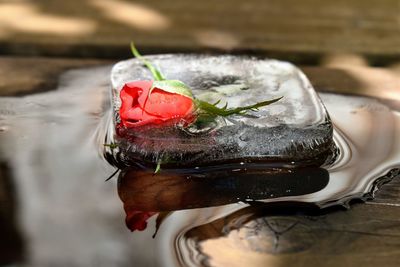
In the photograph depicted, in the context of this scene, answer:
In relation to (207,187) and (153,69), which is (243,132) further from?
(153,69)

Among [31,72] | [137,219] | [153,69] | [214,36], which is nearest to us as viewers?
[137,219]

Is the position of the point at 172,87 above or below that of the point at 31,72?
above

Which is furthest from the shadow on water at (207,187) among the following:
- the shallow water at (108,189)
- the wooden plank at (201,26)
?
the wooden plank at (201,26)

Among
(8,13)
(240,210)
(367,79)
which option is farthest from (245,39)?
(240,210)

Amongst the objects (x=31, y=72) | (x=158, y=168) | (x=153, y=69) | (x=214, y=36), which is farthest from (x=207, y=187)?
(x=214, y=36)

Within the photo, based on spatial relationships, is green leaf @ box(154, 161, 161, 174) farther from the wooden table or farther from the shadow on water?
the wooden table
